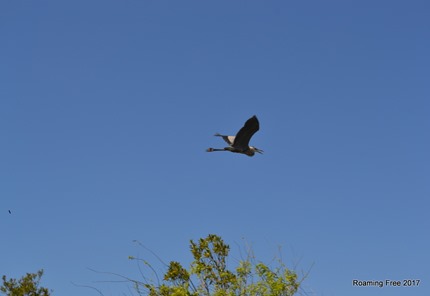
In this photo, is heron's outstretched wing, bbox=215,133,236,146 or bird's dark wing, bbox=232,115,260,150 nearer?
bird's dark wing, bbox=232,115,260,150

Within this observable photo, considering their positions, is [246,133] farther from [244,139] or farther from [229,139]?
[229,139]

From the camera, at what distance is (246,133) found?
16953 mm

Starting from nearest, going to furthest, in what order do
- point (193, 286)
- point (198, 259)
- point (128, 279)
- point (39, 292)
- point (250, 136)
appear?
1. point (128, 279)
2. point (193, 286)
3. point (198, 259)
4. point (250, 136)
5. point (39, 292)

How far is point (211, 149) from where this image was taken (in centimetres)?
1811

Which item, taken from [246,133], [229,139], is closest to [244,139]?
[246,133]

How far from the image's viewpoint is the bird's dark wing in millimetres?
16375

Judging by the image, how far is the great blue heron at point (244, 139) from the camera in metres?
16.5

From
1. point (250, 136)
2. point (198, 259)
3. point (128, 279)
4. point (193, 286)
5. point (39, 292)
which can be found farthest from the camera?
point (39, 292)

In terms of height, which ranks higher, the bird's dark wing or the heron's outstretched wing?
the heron's outstretched wing

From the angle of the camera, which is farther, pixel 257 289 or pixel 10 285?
pixel 10 285

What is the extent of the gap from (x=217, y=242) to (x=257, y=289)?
212cm

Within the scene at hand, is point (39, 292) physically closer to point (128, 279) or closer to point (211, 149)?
point (211, 149)

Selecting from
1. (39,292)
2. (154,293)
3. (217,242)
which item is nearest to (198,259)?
(217,242)

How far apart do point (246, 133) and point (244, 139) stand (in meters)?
0.39
